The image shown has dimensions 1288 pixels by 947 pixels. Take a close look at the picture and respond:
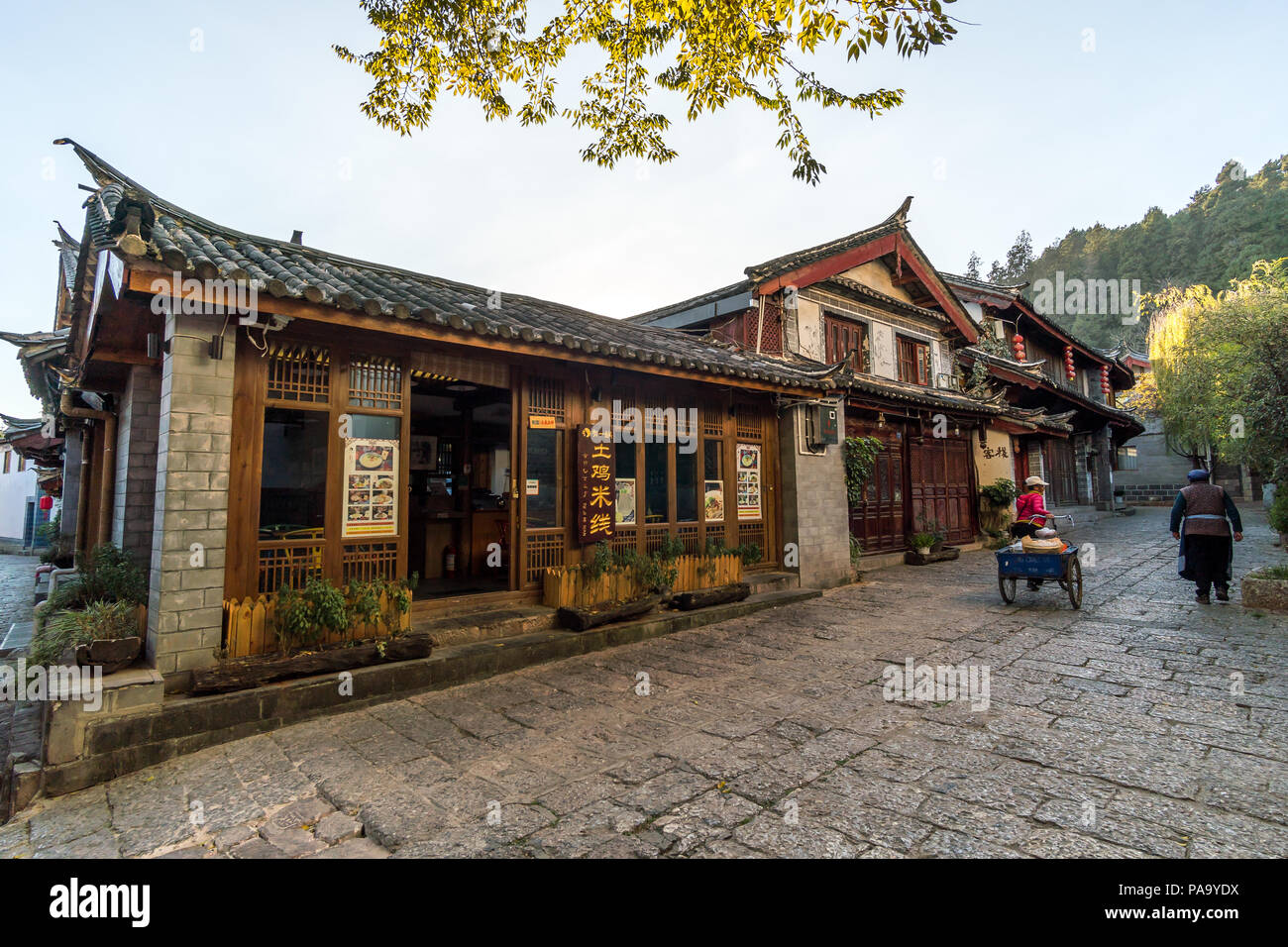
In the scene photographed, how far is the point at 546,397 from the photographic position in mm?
6918

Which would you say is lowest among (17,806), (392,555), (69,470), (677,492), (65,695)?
(17,806)

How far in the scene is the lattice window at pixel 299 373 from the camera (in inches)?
197

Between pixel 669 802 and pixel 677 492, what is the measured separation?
5415 millimetres

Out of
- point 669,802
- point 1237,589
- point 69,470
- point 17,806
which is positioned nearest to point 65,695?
point 17,806

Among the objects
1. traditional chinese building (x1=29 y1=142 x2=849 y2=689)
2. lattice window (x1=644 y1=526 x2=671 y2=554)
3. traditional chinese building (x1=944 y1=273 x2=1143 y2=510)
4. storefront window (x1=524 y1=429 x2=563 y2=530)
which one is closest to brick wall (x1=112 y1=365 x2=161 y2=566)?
traditional chinese building (x1=29 y1=142 x2=849 y2=689)

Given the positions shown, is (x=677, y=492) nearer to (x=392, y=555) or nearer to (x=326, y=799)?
(x=392, y=555)

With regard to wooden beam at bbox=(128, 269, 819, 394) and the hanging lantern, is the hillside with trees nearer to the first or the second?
the hanging lantern

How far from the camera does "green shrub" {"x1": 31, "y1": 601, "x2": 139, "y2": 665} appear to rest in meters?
4.01

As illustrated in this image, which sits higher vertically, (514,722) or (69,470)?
(69,470)

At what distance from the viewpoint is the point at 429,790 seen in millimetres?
3293

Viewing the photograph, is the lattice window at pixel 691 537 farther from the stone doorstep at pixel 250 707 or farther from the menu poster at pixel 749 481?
the stone doorstep at pixel 250 707

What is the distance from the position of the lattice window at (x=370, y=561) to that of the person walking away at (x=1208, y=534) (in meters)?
9.40

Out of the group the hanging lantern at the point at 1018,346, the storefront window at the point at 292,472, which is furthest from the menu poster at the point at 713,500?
the hanging lantern at the point at 1018,346

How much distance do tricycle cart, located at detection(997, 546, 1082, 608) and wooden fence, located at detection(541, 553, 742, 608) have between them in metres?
3.73
